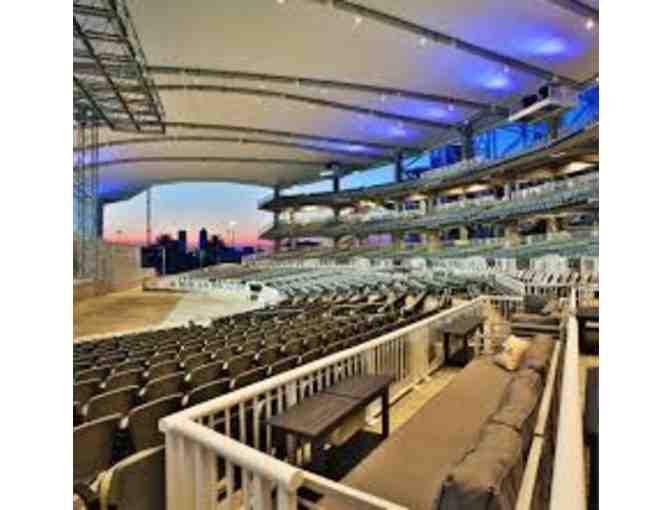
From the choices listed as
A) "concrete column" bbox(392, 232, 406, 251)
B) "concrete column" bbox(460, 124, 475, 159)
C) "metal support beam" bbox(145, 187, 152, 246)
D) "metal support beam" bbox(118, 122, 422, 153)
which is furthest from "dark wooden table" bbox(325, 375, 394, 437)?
"metal support beam" bbox(145, 187, 152, 246)

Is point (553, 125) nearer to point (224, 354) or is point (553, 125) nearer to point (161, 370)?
point (224, 354)

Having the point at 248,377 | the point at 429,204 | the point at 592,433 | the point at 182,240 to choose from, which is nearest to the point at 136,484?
the point at 248,377

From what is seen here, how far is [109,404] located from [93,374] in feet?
4.69

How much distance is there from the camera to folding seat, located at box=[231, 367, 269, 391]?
146 inches

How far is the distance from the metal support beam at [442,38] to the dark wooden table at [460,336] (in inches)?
481

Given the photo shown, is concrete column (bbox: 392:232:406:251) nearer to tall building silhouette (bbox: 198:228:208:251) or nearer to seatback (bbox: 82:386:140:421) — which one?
tall building silhouette (bbox: 198:228:208:251)

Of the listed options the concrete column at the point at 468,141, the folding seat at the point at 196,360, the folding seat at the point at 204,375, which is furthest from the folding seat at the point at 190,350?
Result: the concrete column at the point at 468,141

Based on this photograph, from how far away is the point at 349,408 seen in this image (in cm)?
302

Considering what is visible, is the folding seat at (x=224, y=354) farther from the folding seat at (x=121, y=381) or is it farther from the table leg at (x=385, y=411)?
the table leg at (x=385, y=411)

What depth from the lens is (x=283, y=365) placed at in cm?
437

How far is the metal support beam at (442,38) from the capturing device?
15484 millimetres
